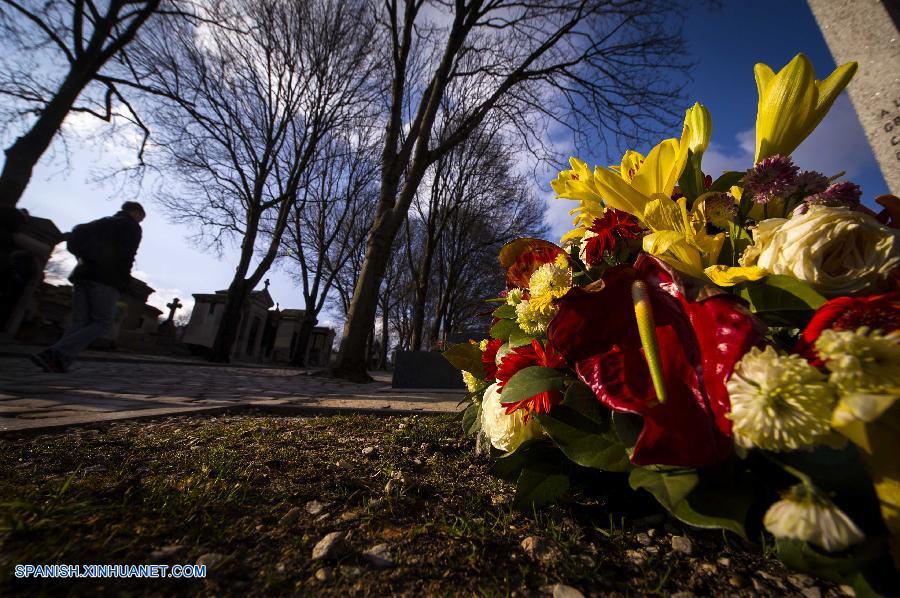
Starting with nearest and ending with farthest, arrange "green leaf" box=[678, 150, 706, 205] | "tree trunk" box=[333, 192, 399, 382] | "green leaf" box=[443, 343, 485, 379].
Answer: "green leaf" box=[678, 150, 706, 205]
"green leaf" box=[443, 343, 485, 379]
"tree trunk" box=[333, 192, 399, 382]

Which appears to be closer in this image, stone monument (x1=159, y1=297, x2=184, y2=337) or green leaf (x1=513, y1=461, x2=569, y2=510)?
green leaf (x1=513, y1=461, x2=569, y2=510)

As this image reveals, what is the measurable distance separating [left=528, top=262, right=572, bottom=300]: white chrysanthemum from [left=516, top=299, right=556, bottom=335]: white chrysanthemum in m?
0.03

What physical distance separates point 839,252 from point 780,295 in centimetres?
13

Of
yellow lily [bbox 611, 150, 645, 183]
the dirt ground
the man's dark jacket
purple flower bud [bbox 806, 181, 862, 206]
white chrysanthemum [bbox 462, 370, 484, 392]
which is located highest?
the man's dark jacket

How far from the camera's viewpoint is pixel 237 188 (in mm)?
13781

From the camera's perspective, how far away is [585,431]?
86 centimetres

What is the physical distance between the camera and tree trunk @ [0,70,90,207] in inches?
274

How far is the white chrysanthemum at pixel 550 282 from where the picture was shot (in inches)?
40.5

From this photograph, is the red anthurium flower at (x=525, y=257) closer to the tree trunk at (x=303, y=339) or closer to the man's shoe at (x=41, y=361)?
the man's shoe at (x=41, y=361)

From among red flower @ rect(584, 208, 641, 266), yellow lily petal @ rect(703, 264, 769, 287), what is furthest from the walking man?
yellow lily petal @ rect(703, 264, 769, 287)

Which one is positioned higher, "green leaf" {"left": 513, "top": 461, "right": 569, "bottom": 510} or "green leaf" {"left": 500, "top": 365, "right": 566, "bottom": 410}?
"green leaf" {"left": 500, "top": 365, "right": 566, "bottom": 410}

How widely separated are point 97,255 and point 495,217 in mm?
16694

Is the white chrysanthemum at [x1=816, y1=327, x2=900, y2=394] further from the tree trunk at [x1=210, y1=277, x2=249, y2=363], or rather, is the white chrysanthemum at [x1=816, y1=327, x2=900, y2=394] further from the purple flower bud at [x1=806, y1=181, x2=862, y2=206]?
the tree trunk at [x1=210, y1=277, x2=249, y2=363]

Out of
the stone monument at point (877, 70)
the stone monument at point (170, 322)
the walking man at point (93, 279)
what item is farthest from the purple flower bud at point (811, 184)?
the stone monument at point (170, 322)
